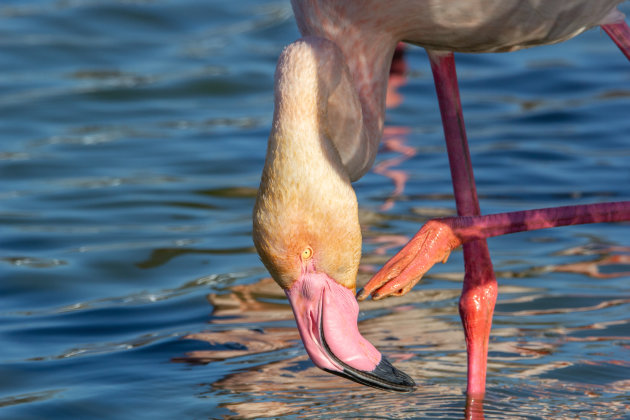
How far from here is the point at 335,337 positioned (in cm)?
437

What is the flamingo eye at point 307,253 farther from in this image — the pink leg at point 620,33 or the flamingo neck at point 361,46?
the pink leg at point 620,33

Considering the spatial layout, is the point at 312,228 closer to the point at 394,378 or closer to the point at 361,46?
the point at 394,378

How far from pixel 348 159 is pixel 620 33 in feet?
4.30

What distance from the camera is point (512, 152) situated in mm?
9227

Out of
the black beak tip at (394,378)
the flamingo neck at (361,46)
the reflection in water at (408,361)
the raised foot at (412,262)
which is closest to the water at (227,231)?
the reflection in water at (408,361)

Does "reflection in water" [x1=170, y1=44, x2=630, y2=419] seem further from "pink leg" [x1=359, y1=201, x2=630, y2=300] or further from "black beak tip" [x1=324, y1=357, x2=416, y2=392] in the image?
"pink leg" [x1=359, y1=201, x2=630, y2=300]

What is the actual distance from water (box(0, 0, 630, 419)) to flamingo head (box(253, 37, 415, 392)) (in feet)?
1.05

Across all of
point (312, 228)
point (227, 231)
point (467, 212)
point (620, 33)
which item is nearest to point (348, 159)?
point (312, 228)

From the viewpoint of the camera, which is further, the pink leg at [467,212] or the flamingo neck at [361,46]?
the pink leg at [467,212]

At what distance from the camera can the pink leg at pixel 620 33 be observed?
4.89m

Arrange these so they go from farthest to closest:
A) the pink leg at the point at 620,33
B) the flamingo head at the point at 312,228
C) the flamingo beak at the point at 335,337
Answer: the pink leg at the point at 620,33
the flamingo beak at the point at 335,337
the flamingo head at the point at 312,228

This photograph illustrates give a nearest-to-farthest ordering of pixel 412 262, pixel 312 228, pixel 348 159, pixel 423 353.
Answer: pixel 312 228
pixel 412 262
pixel 348 159
pixel 423 353

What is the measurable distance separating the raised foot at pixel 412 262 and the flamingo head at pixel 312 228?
0.14 meters

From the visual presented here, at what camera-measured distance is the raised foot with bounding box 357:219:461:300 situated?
4395 mm
